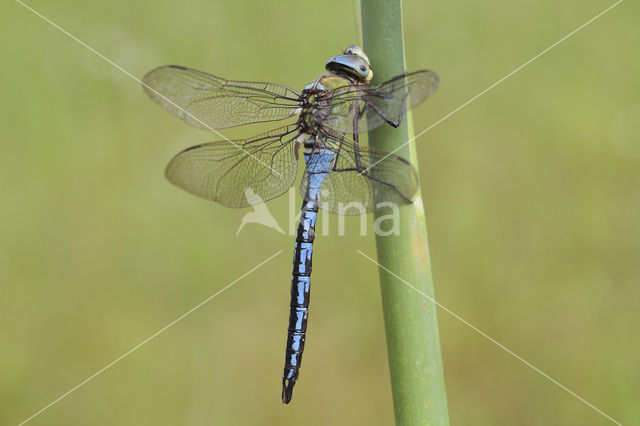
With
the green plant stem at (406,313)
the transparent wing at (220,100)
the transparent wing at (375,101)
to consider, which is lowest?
the green plant stem at (406,313)

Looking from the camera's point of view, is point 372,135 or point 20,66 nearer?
point 372,135

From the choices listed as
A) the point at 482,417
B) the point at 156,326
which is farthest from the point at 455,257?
the point at 156,326

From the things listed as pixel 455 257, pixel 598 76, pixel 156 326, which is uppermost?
pixel 598 76

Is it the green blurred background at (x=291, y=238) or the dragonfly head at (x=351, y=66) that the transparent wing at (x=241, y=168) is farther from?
the green blurred background at (x=291, y=238)

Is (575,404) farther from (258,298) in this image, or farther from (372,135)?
(372,135)

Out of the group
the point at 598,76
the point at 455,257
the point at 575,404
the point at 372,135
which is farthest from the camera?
the point at 598,76

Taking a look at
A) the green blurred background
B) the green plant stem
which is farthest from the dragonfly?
the green blurred background

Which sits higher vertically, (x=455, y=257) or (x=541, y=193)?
(x=541, y=193)

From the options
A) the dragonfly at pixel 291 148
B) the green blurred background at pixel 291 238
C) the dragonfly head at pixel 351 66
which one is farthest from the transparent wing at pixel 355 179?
the green blurred background at pixel 291 238
